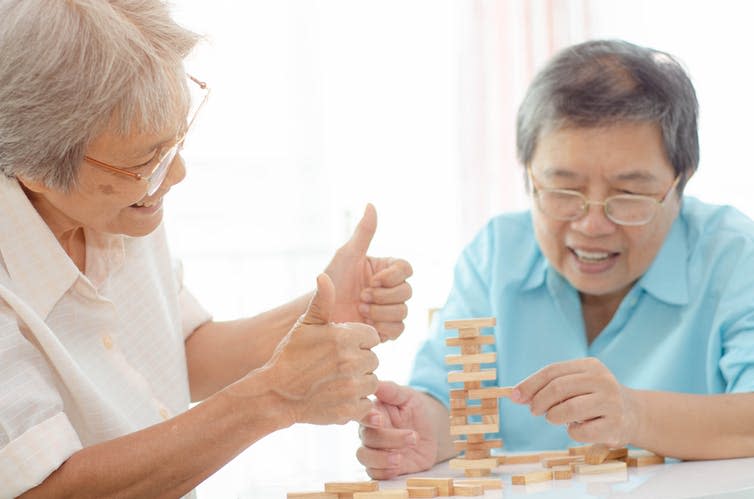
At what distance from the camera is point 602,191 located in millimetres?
2531

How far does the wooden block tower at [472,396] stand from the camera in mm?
2135

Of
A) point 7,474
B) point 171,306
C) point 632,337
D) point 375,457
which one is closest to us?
point 7,474

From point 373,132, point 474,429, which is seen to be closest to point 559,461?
point 474,429

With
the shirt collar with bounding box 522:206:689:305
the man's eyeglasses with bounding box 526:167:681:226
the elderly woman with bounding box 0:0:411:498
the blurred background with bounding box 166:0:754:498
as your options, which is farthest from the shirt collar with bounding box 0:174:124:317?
the blurred background with bounding box 166:0:754:498

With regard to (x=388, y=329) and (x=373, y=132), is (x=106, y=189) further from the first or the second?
(x=373, y=132)

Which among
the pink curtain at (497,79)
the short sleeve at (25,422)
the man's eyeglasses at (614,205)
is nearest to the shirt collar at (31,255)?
the short sleeve at (25,422)

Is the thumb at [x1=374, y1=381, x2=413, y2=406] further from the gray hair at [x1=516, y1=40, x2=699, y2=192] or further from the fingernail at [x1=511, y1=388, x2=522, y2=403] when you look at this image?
the gray hair at [x1=516, y1=40, x2=699, y2=192]

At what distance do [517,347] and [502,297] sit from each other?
14cm

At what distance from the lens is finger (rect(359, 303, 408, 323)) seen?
2.32 m

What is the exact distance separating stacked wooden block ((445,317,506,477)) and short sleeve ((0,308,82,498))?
760mm

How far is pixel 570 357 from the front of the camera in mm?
2711

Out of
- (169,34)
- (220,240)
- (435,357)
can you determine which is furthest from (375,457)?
(220,240)

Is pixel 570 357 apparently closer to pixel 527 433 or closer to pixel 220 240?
pixel 527 433

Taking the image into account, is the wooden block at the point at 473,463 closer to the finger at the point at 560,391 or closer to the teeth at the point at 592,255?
the finger at the point at 560,391
